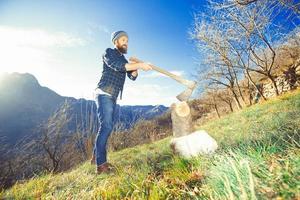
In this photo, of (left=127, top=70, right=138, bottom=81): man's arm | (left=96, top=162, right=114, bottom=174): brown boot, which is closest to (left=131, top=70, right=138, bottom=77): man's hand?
(left=127, top=70, right=138, bottom=81): man's arm

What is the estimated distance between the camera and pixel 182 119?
18.0ft

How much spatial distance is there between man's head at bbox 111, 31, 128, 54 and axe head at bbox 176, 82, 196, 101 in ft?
4.13

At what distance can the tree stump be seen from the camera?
540cm

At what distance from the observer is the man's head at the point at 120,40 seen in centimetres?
458

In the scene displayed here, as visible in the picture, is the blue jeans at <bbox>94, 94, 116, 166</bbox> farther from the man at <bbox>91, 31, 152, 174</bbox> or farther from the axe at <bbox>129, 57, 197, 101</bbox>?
the axe at <bbox>129, 57, 197, 101</bbox>

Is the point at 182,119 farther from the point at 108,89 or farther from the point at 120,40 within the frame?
the point at 120,40

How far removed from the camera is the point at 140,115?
1221cm

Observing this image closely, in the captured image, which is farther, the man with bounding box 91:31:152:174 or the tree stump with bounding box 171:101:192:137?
the tree stump with bounding box 171:101:192:137

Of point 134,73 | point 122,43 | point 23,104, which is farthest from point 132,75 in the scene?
point 23,104

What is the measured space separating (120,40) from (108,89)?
0.89 m

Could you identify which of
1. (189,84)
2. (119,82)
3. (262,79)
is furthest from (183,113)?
(262,79)

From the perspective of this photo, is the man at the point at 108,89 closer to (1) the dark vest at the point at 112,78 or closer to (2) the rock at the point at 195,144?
(1) the dark vest at the point at 112,78

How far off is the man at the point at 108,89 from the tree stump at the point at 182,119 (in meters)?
1.54

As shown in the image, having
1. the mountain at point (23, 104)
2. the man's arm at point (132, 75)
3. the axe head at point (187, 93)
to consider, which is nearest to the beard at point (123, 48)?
the man's arm at point (132, 75)
